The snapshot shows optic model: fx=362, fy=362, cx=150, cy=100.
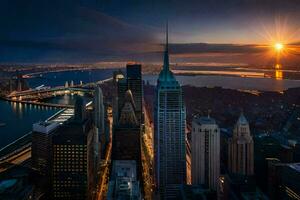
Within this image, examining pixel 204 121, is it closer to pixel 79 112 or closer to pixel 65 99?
pixel 79 112

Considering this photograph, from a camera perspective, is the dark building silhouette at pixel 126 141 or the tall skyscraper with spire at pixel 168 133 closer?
the tall skyscraper with spire at pixel 168 133

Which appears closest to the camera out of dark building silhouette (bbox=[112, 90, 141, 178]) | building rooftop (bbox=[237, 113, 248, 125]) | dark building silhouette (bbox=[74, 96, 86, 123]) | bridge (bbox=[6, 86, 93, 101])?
building rooftop (bbox=[237, 113, 248, 125])

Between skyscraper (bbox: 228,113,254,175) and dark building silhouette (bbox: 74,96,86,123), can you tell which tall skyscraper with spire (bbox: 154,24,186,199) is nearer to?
skyscraper (bbox: 228,113,254,175)

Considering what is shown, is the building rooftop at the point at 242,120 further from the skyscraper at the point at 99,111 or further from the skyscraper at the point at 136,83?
the skyscraper at the point at 99,111

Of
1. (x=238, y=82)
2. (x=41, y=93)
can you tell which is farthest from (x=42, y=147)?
(x=41, y=93)

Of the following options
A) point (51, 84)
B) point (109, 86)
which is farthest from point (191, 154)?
point (51, 84)

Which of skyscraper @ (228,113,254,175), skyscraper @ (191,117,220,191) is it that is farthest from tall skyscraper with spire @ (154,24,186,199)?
skyscraper @ (228,113,254,175)

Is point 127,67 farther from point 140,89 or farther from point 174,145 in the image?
point 174,145

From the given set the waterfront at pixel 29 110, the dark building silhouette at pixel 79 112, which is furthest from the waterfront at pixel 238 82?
the waterfront at pixel 29 110
